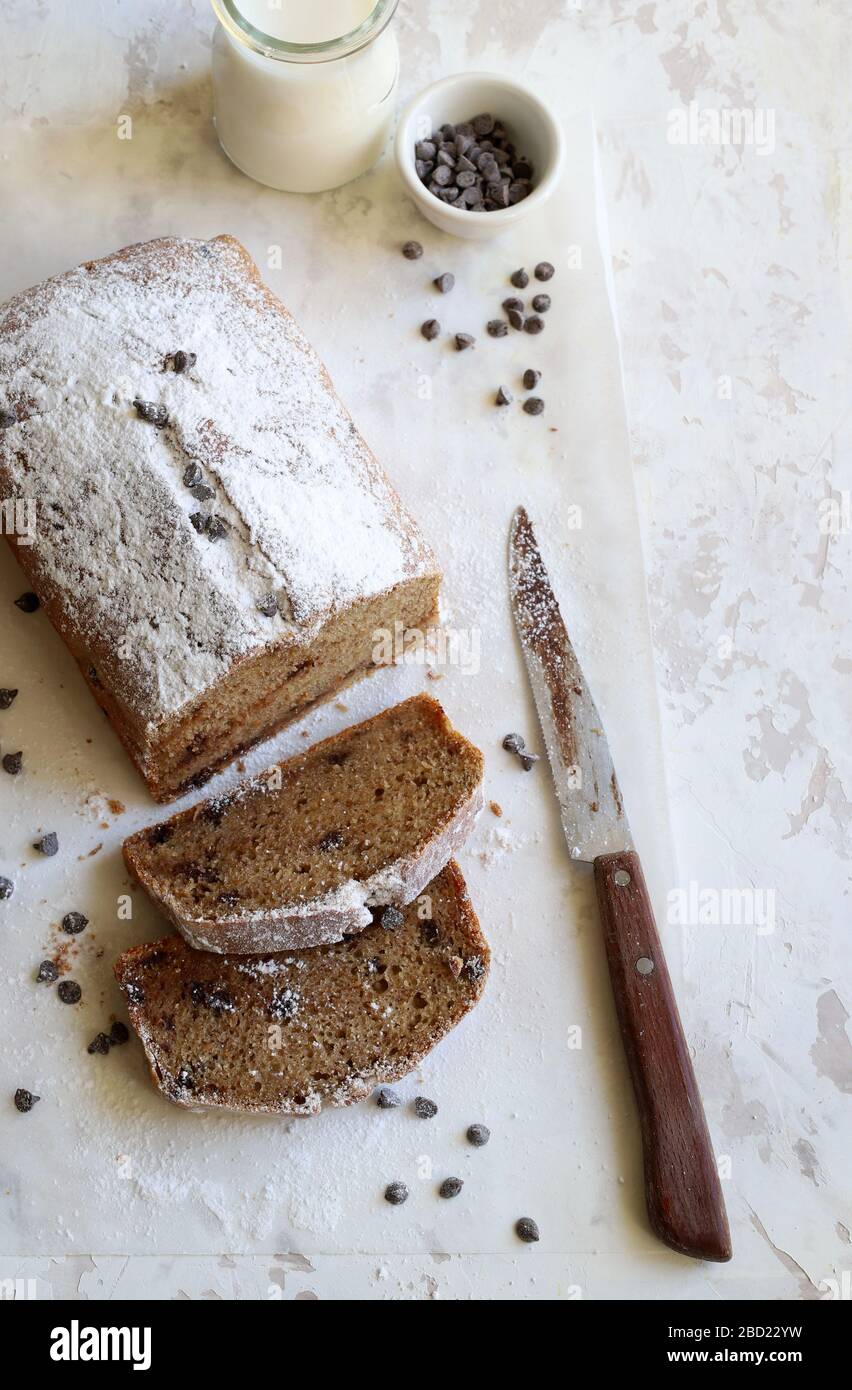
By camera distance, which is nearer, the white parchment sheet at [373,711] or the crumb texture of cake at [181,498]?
the crumb texture of cake at [181,498]

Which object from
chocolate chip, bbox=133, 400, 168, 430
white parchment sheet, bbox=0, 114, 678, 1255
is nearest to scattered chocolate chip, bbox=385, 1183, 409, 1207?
white parchment sheet, bbox=0, 114, 678, 1255

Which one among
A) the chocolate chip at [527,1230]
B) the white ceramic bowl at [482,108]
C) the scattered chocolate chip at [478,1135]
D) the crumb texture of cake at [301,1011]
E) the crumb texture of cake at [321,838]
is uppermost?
the white ceramic bowl at [482,108]

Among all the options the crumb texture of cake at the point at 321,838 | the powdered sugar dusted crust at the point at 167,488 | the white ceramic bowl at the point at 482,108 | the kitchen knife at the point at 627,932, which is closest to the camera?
the powdered sugar dusted crust at the point at 167,488

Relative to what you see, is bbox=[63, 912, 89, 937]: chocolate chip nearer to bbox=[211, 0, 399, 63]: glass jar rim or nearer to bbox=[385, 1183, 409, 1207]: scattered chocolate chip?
bbox=[385, 1183, 409, 1207]: scattered chocolate chip

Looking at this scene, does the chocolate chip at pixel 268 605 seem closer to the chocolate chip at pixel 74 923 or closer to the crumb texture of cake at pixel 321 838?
the crumb texture of cake at pixel 321 838

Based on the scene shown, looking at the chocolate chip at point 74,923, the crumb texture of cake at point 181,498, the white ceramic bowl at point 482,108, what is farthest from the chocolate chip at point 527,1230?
the white ceramic bowl at point 482,108

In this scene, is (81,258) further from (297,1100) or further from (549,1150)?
(549,1150)

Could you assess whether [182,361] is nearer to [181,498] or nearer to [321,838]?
[181,498]
